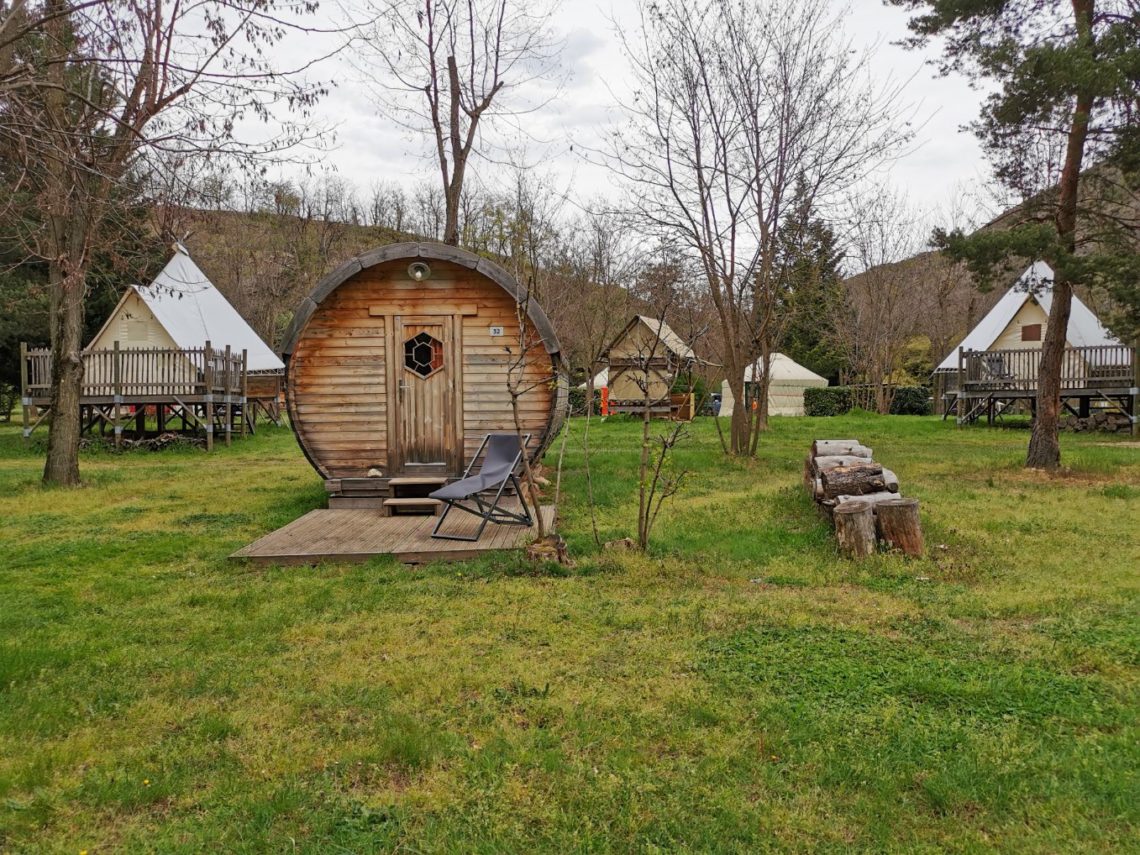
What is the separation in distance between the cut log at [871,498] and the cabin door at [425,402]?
4596 millimetres

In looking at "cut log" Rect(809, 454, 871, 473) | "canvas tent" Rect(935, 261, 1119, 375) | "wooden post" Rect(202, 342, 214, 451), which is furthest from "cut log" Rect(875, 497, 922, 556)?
"canvas tent" Rect(935, 261, 1119, 375)

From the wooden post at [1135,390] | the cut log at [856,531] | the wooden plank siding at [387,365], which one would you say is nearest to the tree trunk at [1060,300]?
the cut log at [856,531]

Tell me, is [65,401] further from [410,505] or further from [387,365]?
[410,505]

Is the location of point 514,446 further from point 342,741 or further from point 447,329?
point 342,741

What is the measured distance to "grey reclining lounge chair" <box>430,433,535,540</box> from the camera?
7.43 metres

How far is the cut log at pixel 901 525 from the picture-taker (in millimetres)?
6855

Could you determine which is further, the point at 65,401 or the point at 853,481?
the point at 65,401

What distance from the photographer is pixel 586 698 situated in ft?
13.0

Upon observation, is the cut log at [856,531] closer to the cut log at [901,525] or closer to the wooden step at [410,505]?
the cut log at [901,525]

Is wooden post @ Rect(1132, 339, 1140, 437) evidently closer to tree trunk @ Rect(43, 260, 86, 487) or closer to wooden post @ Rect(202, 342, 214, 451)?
wooden post @ Rect(202, 342, 214, 451)

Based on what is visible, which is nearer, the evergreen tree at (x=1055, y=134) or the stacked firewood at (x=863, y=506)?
the stacked firewood at (x=863, y=506)

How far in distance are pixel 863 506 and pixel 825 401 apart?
79.3 feet

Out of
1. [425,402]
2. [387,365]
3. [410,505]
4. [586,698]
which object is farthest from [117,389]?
[586,698]

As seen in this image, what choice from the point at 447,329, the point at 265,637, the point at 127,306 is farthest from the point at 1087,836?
the point at 127,306
